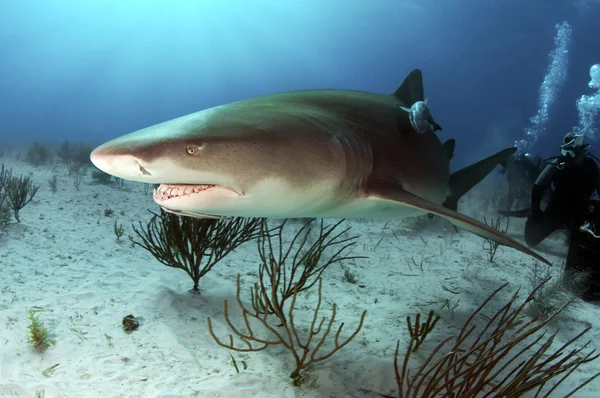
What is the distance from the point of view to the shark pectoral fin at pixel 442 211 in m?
2.61

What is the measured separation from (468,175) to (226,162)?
13.6ft

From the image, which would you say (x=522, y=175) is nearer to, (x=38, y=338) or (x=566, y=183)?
(x=566, y=183)

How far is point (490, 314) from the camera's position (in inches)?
179

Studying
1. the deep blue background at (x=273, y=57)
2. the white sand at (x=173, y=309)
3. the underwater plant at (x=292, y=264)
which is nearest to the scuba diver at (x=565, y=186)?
the white sand at (x=173, y=309)

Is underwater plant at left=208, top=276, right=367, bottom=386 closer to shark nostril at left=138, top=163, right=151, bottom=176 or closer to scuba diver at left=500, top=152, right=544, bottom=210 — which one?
shark nostril at left=138, top=163, right=151, bottom=176

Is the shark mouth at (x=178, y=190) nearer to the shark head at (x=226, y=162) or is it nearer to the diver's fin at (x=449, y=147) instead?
the shark head at (x=226, y=162)

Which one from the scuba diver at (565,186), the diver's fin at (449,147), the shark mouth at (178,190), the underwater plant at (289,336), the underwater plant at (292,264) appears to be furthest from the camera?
the scuba diver at (565,186)

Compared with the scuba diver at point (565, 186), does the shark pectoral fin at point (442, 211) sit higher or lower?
lower

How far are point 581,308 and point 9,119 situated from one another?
14177 cm

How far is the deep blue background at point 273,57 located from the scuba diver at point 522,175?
40002 mm

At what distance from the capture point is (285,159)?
2184mm

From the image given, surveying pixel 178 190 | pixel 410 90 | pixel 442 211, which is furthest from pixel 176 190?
pixel 410 90

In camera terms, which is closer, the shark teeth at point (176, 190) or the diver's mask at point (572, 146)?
the shark teeth at point (176, 190)

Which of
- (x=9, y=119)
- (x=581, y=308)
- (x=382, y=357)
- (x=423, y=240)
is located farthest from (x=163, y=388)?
(x=9, y=119)
